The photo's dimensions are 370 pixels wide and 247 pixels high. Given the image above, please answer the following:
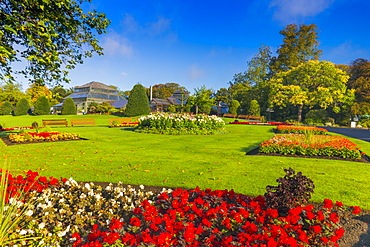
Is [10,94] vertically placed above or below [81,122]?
above

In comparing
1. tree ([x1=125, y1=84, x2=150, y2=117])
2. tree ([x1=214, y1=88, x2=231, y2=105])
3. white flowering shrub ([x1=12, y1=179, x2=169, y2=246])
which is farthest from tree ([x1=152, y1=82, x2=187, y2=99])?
white flowering shrub ([x1=12, y1=179, x2=169, y2=246])

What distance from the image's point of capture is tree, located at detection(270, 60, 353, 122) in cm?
2872

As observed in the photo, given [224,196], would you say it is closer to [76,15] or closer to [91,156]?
[91,156]

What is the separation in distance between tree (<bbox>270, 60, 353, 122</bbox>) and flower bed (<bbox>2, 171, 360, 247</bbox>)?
30196 millimetres

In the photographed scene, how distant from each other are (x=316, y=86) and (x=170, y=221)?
35133mm

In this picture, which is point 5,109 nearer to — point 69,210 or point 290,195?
point 69,210

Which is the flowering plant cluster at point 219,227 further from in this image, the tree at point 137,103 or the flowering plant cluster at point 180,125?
the tree at point 137,103

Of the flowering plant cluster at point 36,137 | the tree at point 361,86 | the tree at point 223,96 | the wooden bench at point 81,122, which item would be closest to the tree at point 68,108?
the wooden bench at point 81,122

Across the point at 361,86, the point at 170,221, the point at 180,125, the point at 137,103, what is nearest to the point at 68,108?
the point at 137,103

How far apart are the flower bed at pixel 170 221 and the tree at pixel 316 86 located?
3020 cm

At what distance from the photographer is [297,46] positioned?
40.7 meters

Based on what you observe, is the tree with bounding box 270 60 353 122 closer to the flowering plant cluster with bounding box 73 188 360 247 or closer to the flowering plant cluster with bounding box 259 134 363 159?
the flowering plant cluster with bounding box 259 134 363 159

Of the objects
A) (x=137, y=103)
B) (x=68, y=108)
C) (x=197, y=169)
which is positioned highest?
(x=137, y=103)

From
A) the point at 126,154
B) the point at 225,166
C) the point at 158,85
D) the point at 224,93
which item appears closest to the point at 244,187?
the point at 225,166
